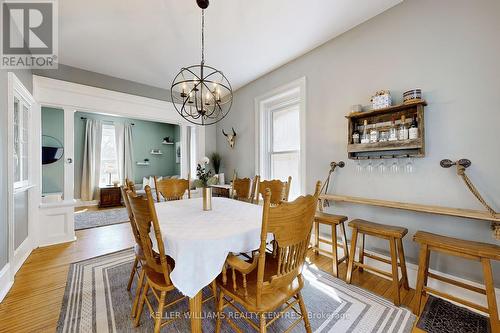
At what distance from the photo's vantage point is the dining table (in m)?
1.22

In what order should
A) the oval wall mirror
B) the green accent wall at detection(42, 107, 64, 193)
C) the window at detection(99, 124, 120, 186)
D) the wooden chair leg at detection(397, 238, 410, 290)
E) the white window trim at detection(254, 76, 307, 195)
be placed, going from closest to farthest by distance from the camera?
the wooden chair leg at detection(397, 238, 410, 290) → the white window trim at detection(254, 76, 307, 195) → the oval wall mirror → the green accent wall at detection(42, 107, 64, 193) → the window at detection(99, 124, 120, 186)

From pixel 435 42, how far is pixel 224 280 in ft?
9.00

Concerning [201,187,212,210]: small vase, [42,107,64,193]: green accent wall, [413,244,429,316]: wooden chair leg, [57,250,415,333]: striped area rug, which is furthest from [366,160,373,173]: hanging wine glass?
[42,107,64,193]: green accent wall

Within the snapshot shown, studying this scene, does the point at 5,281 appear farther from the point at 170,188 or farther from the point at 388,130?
the point at 388,130

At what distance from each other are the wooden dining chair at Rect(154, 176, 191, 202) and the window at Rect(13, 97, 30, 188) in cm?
156

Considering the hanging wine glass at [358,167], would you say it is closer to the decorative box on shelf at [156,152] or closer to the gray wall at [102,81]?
the gray wall at [102,81]

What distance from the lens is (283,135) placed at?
3.69 metres

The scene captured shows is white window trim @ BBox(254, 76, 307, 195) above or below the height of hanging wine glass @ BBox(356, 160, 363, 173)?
above

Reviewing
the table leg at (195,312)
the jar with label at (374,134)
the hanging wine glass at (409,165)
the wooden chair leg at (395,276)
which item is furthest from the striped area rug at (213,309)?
the jar with label at (374,134)

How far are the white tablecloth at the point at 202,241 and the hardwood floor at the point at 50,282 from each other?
3.85ft

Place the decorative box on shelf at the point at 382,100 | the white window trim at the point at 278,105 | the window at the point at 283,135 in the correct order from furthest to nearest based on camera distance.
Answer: the window at the point at 283,135
the white window trim at the point at 278,105
the decorative box on shelf at the point at 382,100

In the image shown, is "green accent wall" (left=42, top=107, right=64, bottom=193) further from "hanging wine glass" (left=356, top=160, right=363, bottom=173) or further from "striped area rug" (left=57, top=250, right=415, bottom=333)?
"hanging wine glass" (left=356, top=160, right=363, bottom=173)

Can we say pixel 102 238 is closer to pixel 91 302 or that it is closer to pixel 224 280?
pixel 91 302

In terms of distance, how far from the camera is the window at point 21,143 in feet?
8.31
